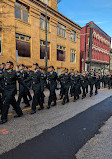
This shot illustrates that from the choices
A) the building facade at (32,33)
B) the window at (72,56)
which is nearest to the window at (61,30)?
the building facade at (32,33)

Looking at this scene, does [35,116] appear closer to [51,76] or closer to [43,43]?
[51,76]

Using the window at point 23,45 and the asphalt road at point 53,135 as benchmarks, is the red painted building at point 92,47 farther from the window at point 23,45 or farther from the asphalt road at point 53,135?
the asphalt road at point 53,135

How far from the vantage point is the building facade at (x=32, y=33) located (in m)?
12.9

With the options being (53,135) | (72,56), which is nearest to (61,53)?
(72,56)

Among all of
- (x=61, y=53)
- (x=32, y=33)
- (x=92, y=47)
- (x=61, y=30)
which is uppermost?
(x=61, y=30)

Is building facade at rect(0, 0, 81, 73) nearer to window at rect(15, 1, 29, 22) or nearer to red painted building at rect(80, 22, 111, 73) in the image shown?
window at rect(15, 1, 29, 22)

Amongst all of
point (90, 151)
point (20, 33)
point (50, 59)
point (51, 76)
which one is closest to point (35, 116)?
point (51, 76)

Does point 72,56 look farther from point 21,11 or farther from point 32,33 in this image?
point 21,11

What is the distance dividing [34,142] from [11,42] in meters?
12.4

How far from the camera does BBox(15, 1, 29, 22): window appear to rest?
14.0 m

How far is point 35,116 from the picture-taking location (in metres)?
4.95

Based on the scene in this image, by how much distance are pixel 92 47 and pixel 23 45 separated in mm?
21244

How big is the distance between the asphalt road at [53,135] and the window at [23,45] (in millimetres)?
11135

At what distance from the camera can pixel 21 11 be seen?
14.5m
